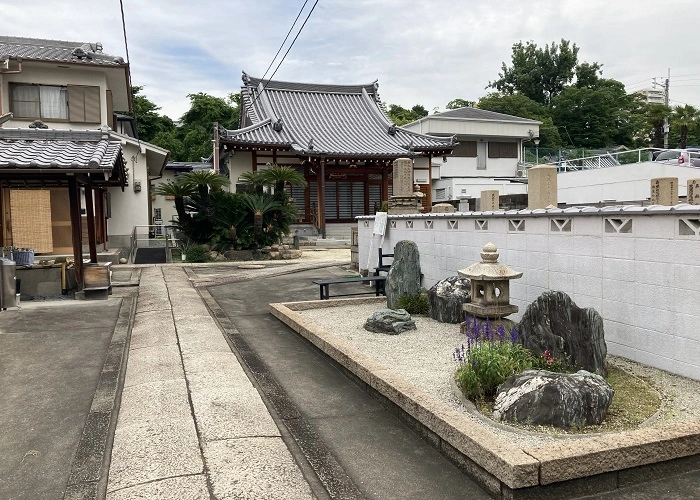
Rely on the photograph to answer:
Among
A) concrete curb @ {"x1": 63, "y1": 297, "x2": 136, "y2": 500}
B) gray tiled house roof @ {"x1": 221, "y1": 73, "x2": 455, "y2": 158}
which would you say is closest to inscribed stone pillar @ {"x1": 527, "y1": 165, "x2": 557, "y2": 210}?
concrete curb @ {"x1": 63, "y1": 297, "x2": 136, "y2": 500}

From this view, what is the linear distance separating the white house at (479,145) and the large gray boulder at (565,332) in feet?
87.0

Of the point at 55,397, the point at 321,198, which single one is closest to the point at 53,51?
the point at 321,198

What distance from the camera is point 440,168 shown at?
33.3 meters

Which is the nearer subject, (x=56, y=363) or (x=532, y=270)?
(x=56, y=363)

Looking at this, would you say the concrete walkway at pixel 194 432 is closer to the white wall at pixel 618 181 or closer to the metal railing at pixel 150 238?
the metal railing at pixel 150 238

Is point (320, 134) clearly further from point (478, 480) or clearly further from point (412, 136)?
point (478, 480)

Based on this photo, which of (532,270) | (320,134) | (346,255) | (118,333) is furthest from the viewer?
(320,134)

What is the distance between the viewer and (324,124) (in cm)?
3042

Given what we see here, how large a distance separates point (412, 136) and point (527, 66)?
1034 inches

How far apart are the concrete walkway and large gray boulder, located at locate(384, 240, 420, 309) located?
304cm

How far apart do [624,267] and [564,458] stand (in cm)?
302

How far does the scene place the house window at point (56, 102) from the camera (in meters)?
18.5

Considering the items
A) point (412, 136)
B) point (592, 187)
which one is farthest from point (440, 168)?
point (592, 187)

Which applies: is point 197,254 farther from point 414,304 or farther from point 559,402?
point 559,402
